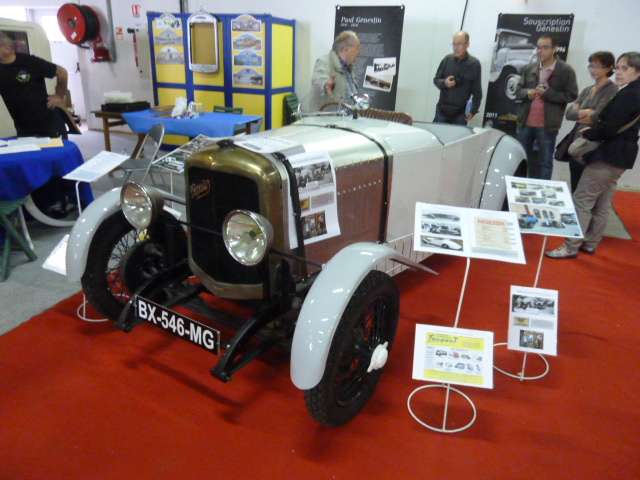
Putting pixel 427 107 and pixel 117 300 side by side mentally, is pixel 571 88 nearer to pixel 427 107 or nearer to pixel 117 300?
pixel 427 107

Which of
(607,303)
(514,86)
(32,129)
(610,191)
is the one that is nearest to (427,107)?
(514,86)

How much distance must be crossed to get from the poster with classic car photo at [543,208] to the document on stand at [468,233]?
0.73ft

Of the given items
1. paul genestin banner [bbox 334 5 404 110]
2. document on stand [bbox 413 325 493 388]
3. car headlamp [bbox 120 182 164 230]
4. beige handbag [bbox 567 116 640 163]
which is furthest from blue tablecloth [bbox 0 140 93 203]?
paul genestin banner [bbox 334 5 404 110]

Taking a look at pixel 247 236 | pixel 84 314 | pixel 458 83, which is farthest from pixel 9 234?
pixel 458 83

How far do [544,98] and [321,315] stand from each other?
4.24 metres

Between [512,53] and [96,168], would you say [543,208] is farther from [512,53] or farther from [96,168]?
[512,53]

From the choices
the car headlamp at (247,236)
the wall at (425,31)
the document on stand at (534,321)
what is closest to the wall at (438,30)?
the wall at (425,31)

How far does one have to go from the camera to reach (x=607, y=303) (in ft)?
10.3

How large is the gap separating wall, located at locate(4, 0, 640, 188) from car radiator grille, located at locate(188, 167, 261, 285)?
210 inches

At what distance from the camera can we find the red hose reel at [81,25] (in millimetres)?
8250

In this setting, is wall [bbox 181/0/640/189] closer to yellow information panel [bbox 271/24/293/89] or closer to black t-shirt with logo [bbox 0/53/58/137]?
yellow information panel [bbox 271/24/293/89]

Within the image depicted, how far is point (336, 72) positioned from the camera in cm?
401

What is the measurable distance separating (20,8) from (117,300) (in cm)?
1038

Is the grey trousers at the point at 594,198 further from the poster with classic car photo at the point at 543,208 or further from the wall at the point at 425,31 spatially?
the wall at the point at 425,31
